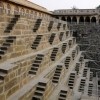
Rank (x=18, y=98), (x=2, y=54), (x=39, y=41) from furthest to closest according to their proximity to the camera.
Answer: (x=39, y=41) < (x=2, y=54) < (x=18, y=98)

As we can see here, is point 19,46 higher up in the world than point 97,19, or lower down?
lower down

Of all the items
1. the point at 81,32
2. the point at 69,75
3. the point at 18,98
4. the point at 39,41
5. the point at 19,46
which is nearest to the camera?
the point at 18,98

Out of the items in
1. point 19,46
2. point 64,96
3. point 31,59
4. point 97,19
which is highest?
point 97,19

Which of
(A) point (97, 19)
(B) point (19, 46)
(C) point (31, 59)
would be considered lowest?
(C) point (31, 59)

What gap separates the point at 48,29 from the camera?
15875mm

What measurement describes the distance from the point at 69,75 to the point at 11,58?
17.6 feet

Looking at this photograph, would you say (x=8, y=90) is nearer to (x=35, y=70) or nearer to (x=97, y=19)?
(x=35, y=70)

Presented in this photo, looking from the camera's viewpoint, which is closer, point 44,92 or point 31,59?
point 44,92

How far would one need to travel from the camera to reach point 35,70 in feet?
30.4

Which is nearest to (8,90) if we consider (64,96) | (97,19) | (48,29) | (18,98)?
(18,98)

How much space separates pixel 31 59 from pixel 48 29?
22.4 feet

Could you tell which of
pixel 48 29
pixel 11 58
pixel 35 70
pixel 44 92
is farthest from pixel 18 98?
pixel 48 29

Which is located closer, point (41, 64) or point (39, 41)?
point (41, 64)

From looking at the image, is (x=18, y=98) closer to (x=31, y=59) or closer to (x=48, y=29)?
(x=31, y=59)
